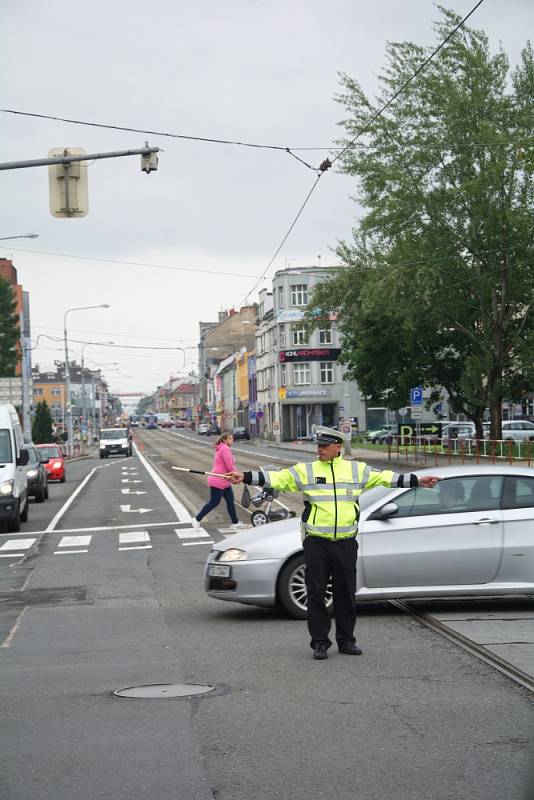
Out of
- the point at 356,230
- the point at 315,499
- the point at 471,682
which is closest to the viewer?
the point at 471,682

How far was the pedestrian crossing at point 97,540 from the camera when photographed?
17875 mm

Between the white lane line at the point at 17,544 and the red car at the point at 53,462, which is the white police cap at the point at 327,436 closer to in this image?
the white lane line at the point at 17,544

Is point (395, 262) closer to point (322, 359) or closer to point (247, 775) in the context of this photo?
point (247, 775)

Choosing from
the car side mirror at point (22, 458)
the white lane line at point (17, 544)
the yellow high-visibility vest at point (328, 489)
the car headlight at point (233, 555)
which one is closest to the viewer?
the yellow high-visibility vest at point (328, 489)

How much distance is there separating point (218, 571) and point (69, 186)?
8.41 m

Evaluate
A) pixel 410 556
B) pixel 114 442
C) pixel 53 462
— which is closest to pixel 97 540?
pixel 410 556

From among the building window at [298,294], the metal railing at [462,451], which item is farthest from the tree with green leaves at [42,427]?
the metal railing at [462,451]

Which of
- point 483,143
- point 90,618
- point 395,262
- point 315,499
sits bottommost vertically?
point 90,618

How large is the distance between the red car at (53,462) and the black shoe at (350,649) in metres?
33.6

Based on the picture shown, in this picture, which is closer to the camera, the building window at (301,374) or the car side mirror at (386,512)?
the car side mirror at (386,512)

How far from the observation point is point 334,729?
20.9 ft

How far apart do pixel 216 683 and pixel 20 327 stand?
83640mm

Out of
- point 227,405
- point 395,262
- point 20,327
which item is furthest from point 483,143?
point 227,405

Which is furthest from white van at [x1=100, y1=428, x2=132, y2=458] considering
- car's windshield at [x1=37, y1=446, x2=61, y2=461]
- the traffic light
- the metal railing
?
the traffic light
